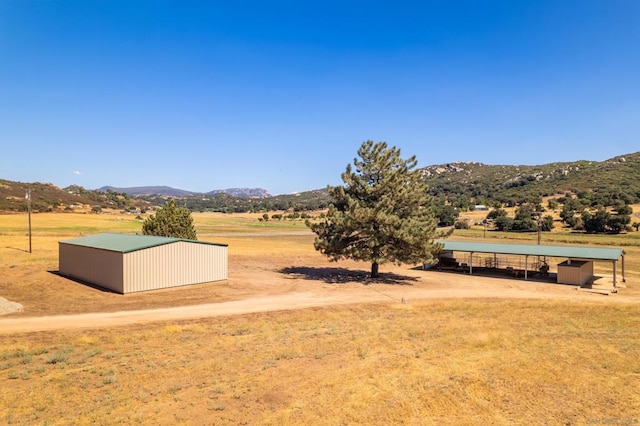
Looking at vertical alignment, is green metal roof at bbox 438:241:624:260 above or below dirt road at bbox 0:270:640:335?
above

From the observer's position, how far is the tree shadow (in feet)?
111

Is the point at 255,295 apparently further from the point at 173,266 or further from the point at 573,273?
the point at 573,273

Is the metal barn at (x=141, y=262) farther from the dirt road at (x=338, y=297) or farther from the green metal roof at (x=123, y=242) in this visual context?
the dirt road at (x=338, y=297)

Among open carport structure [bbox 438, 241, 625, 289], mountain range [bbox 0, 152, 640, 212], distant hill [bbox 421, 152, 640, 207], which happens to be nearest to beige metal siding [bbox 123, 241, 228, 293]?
open carport structure [bbox 438, 241, 625, 289]

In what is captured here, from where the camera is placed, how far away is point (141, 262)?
27922 millimetres

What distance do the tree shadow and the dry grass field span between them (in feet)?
20.5

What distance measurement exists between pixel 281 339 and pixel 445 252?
93.9 feet

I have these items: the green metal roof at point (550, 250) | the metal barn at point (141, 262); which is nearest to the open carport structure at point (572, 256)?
the green metal roof at point (550, 250)

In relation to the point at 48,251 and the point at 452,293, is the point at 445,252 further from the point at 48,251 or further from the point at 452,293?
the point at 48,251

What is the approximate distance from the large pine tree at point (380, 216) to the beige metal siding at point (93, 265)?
1527 centimetres

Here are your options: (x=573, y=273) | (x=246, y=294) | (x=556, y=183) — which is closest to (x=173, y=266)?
(x=246, y=294)

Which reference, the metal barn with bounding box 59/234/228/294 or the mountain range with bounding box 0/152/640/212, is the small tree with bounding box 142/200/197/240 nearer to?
the metal barn with bounding box 59/234/228/294

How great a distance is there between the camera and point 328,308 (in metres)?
23.7

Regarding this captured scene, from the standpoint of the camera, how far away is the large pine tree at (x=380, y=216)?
1233 inches
